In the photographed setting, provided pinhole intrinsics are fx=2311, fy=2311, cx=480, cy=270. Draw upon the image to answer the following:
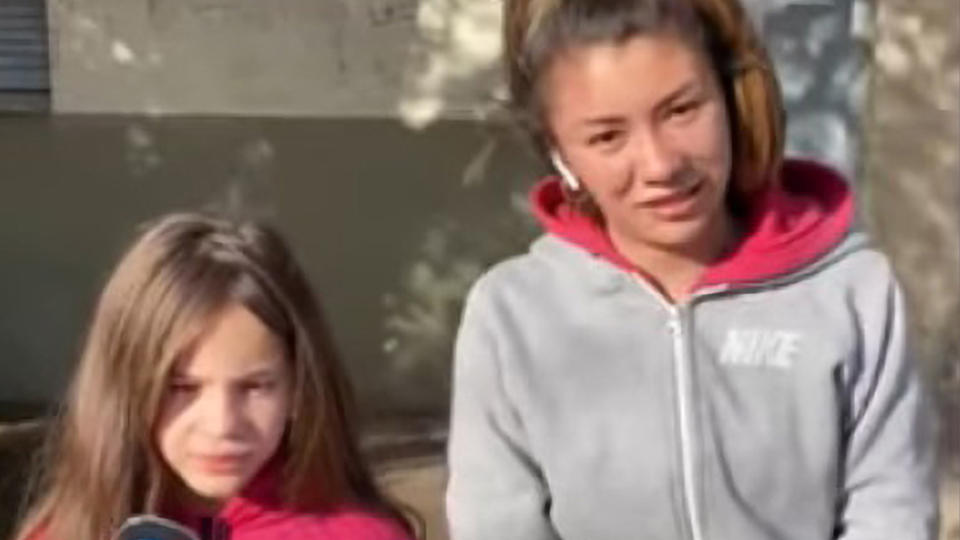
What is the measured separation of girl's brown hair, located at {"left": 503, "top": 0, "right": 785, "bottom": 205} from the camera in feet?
8.64

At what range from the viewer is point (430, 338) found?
6168mm

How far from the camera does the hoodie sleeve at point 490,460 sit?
2719 mm

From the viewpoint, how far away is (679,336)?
269 centimetres

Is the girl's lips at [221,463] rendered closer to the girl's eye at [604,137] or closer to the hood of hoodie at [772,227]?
the hood of hoodie at [772,227]

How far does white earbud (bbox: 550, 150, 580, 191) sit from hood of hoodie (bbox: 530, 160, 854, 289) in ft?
0.17

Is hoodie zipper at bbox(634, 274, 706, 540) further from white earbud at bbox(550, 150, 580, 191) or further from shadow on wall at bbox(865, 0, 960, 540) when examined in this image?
shadow on wall at bbox(865, 0, 960, 540)

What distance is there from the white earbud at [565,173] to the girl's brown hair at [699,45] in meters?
0.02

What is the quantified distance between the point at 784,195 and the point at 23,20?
3.75 m

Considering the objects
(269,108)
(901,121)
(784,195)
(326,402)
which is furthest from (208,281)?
(269,108)

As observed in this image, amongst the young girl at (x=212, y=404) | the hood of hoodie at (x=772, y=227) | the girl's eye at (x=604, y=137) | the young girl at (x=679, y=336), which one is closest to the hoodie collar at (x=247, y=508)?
the young girl at (x=212, y=404)

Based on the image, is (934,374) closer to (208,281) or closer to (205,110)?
(205,110)

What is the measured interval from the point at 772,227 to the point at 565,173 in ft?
0.83

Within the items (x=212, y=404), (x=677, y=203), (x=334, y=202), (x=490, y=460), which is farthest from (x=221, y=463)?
(x=334, y=202)

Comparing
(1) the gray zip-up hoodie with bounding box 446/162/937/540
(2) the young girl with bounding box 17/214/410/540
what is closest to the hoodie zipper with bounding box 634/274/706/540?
(1) the gray zip-up hoodie with bounding box 446/162/937/540
